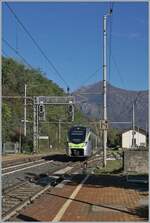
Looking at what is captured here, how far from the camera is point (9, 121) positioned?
7869 centimetres

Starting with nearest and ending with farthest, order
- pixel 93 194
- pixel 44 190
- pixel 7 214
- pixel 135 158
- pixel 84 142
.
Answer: pixel 7 214 < pixel 93 194 < pixel 44 190 < pixel 135 158 < pixel 84 142

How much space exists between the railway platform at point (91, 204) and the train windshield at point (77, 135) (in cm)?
2971

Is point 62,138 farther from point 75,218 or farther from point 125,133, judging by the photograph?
point 75,218

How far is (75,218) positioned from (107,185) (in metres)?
8.98

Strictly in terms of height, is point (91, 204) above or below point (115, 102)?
below

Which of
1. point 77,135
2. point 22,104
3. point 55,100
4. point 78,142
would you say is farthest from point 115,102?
point 78,142

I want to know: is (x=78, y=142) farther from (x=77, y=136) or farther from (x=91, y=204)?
(x=91, y=204)

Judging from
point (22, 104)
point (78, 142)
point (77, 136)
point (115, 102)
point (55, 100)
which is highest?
point (115, 102)

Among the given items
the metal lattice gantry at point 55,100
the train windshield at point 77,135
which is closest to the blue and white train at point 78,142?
the train windshield at point 77,135

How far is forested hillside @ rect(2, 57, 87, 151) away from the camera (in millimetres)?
80500

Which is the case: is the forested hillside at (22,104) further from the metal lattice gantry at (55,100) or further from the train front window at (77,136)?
the train front window at (77,136)

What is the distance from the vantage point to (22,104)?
96.2 metres

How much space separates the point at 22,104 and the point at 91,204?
8223cm

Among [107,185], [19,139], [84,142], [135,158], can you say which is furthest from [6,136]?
[107,185]
